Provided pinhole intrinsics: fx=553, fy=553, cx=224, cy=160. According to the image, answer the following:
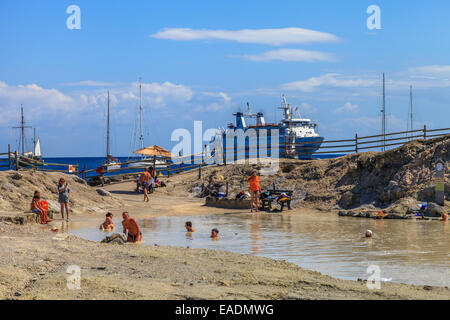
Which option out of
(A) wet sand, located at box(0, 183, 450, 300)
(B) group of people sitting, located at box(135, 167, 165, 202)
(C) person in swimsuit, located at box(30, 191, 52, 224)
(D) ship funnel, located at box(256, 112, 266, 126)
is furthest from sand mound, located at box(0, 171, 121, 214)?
(D) ship funnel, located at box(256, 112, 266, 126)

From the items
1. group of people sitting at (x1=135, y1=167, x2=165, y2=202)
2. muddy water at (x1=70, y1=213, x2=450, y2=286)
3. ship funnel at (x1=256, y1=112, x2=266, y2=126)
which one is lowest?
muddy water at (x1=70, y1=213, x2=450, y2=286)

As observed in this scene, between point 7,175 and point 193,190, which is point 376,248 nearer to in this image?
point 7,175

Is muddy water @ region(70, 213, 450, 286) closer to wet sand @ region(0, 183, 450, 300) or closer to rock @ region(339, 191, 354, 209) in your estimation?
wet sand @ region(0, 183, 450, 300)

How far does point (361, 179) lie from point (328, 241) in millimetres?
11713

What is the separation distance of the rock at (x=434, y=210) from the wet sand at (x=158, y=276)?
11909 mm

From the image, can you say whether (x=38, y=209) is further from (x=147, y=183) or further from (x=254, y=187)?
(x=147, y=183)

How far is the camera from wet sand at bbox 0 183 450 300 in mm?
7566

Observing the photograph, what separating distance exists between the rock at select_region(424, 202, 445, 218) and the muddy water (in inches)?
47.3

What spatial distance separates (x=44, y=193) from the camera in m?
22.8

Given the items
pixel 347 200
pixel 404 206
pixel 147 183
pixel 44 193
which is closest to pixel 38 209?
pixel 44 193

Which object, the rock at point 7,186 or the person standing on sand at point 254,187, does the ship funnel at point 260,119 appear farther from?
the rock at point 7,186

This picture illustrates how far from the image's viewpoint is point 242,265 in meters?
10.0

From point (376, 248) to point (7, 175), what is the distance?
15.5 m
